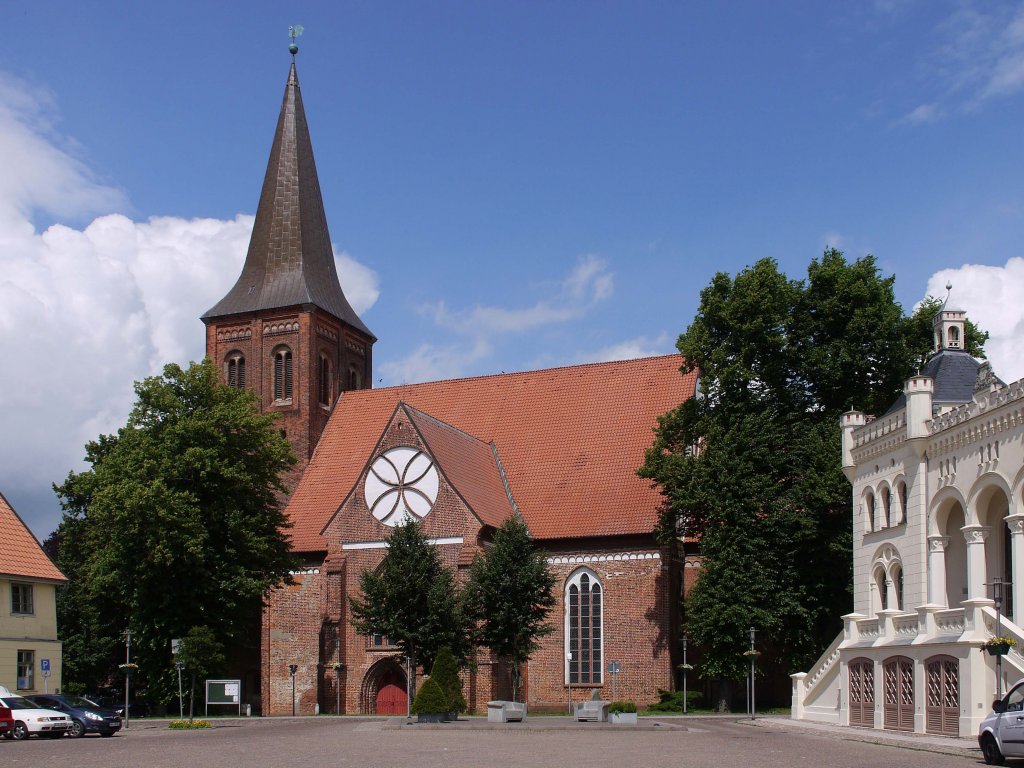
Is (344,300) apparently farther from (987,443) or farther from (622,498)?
(987,443)

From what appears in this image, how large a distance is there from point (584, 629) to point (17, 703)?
2120 centimetres

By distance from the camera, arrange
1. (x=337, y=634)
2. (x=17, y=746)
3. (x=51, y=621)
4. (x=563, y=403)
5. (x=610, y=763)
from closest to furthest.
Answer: (x=610, y=763)
(x=17, y=746)
(x=51, y=621)
(x=337, y=634)
(x=563, y=403)

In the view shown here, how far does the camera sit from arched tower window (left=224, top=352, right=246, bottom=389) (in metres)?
57.0

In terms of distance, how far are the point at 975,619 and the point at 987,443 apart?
15.2 ft

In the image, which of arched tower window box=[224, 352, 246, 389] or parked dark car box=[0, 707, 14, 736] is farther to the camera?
arched tower window box=[224, 352, 246, 389]

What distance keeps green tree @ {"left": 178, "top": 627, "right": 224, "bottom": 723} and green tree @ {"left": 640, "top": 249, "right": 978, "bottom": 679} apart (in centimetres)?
1590

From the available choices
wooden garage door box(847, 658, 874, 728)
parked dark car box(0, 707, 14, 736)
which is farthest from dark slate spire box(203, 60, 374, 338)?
wooden garage door box(847, 658, 874, 728)

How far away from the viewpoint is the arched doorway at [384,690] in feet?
149

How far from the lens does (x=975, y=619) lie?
27297 millimetres

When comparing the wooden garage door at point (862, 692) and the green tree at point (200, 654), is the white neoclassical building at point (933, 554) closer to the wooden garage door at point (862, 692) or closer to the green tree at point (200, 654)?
the wooden garage door at point (862, 692)

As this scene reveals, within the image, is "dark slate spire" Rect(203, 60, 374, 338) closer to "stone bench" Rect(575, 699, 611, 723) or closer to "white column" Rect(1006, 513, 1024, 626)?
"stone bench" Rect(575, 699, 611, 723)

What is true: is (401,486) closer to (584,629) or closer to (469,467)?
(469,467)

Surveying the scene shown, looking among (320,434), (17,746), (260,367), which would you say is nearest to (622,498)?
(320,434)

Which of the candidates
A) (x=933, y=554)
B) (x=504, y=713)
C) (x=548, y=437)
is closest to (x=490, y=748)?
(x=504, y=713)
